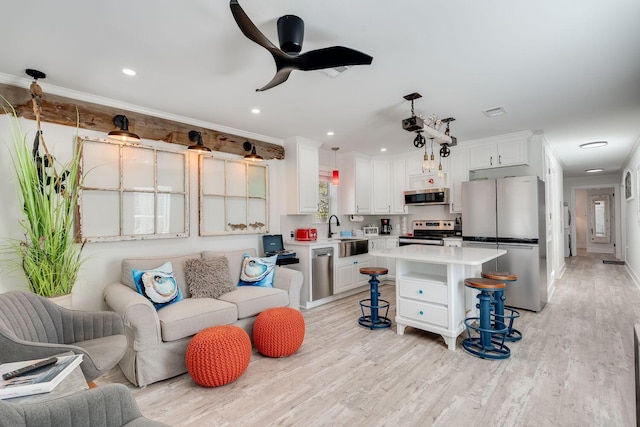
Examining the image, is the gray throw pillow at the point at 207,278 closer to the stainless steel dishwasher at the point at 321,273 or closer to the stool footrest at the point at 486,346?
the stainless steel dishwasher at the point at 321,273

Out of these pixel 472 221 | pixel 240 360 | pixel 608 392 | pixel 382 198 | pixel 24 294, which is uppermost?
pixel 382 198

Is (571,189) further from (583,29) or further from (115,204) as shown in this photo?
(115,204)

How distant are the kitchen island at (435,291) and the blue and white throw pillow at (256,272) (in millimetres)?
1257

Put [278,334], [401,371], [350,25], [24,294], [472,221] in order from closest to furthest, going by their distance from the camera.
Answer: [350,25]
[24,294]
[401,371]
[278,334]
[472,221]

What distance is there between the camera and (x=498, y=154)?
457cm

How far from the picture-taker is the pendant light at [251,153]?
13.5ft

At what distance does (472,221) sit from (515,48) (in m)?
2.72

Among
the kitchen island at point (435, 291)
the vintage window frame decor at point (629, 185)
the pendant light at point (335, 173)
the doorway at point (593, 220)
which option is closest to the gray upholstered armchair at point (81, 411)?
the kitchen island at point (435, 291)

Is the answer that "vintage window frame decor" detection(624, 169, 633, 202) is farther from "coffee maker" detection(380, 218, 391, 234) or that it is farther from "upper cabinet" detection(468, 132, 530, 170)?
"coffee maker" detection(380, 218, 391, 234)

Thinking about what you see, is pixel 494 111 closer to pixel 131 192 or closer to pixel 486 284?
pixel 486 284

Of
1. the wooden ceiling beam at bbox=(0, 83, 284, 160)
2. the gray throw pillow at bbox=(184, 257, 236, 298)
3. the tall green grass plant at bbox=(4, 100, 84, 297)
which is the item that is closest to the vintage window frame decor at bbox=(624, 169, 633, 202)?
the wooden ceiling beam at bbox=(0, 83, 284, 160)

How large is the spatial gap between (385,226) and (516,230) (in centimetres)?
253

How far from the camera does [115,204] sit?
3.18 metres

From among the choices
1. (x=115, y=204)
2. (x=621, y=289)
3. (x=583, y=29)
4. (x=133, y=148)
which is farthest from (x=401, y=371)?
(x=621, y=289)
